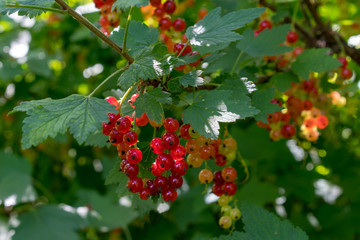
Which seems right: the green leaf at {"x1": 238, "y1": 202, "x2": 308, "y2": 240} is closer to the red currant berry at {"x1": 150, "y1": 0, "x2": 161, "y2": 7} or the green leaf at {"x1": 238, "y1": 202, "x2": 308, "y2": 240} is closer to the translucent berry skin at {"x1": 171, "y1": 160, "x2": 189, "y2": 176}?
the translucent berry skin at {"x1": 171, "y1": 160, "x2": 189, "y2": 176}

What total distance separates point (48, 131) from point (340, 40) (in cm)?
134

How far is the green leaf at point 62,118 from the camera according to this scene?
0.83 metres

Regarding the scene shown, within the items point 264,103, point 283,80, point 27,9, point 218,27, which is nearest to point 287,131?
point 283,80

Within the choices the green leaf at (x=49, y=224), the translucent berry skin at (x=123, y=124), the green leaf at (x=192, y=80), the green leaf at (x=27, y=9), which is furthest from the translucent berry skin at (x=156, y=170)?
the green leaf at (x=49, y=224)

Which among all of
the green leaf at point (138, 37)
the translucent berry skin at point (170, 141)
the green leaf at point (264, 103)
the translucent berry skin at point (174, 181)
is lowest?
the green leaf at point (264, 103)

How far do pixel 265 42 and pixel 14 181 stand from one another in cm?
161

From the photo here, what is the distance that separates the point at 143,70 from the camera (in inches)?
34.9

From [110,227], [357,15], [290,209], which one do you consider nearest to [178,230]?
[110,227]

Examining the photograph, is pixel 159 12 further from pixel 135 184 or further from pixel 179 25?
pixel 135 184

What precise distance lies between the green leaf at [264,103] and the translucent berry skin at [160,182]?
357 mm

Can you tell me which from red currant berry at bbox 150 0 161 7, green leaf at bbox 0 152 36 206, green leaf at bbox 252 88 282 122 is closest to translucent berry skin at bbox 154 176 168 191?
green leaf at bbox 252 88 282 122

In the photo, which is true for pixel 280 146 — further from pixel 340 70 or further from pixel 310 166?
pixel 340 70

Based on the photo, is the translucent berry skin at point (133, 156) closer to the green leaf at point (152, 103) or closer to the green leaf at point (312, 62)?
the green leaf at point (152, 103)

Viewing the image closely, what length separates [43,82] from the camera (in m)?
2.50
